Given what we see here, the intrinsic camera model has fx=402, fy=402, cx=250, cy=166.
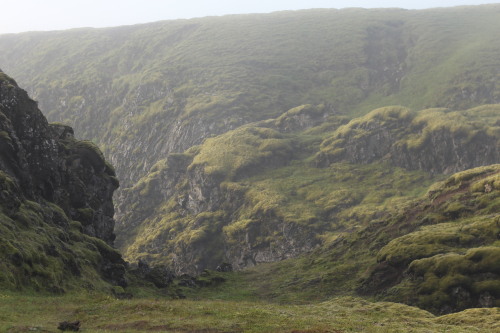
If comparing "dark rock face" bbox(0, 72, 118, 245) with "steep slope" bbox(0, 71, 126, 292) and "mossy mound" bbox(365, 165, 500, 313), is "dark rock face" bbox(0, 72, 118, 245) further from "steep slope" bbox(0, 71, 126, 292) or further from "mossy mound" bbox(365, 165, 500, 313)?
"mossy mound" bbox(365, 165, 500, 313)

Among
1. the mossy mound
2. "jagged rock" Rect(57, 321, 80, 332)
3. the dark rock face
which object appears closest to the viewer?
"jagged rock" Rect(57, 321, 80, 332)

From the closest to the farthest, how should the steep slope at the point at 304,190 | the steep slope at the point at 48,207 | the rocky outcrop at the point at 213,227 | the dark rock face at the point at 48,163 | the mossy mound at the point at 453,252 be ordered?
the steep slope at the point at 48,207 < the mossy mound at the point at 453,252 < the dark rock face at the point at 48,163 < the rocky outcrop at the point at 213,227 < the steep slope at the point at 304,190

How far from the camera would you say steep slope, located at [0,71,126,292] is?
4938 cm

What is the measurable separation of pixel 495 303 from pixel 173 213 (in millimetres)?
152348

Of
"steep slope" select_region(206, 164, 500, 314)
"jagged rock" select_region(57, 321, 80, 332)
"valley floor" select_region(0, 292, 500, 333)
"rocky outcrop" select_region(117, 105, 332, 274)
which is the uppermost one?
"jagged rock" select_region(57, 321, 80, 332)

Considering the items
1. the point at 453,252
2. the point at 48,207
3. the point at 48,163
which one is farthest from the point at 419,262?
the point at 48,163

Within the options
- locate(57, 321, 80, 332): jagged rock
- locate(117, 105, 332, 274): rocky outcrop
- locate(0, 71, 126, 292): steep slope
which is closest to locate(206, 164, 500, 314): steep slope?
locate(117, 105, 332, 274): rocky outcrop

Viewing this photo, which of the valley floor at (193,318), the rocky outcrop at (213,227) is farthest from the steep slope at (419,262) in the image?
the rocky outcrop at (213,227)

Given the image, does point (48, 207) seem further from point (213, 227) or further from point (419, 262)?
point (213, 227)

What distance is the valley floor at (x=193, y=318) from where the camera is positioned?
3456 centimetres

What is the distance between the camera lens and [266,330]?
34219mm

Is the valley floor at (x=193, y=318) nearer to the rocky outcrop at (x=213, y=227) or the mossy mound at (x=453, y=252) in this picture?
the mossy mound at (x=453, y=252)

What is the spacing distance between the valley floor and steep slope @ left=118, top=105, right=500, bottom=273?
87825mm

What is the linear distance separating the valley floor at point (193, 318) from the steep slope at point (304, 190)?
8783cm
